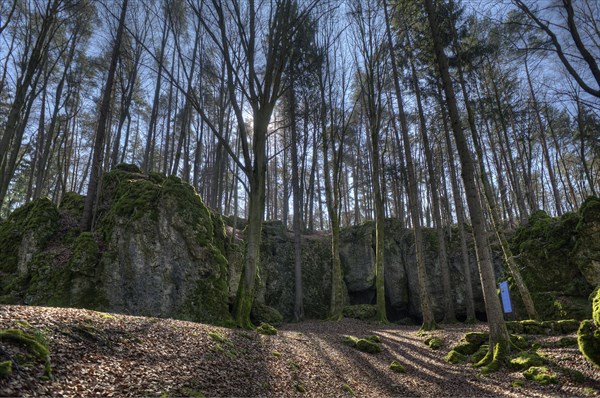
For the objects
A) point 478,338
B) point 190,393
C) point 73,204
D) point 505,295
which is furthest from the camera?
point 73,204

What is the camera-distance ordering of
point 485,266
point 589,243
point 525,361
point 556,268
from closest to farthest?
point 525,361 → point 485,266 → point 589,243 → point 556,268

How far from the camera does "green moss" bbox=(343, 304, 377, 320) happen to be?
14555 millimetres

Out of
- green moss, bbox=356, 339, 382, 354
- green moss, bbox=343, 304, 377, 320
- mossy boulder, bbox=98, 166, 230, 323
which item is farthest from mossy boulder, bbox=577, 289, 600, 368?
green moss, bbox=343, 304, 377, 320

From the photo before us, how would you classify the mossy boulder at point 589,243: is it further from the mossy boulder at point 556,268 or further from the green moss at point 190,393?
the green moss at point 190,393

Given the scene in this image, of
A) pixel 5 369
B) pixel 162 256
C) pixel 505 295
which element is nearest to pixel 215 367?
pixel 5 369

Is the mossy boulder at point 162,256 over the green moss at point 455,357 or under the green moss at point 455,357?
over

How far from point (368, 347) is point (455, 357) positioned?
1978 mm

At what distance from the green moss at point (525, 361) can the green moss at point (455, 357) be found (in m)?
1.14

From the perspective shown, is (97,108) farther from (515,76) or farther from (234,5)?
(515,76)

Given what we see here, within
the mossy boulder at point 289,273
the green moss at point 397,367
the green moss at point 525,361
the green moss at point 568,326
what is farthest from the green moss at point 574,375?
the mossy boulder at point 289,273

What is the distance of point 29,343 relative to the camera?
3.04 m

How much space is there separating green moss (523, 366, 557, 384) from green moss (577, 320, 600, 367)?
2.01 ft

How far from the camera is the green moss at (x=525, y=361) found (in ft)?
18.5

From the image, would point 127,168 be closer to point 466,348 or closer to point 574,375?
point 466,348
